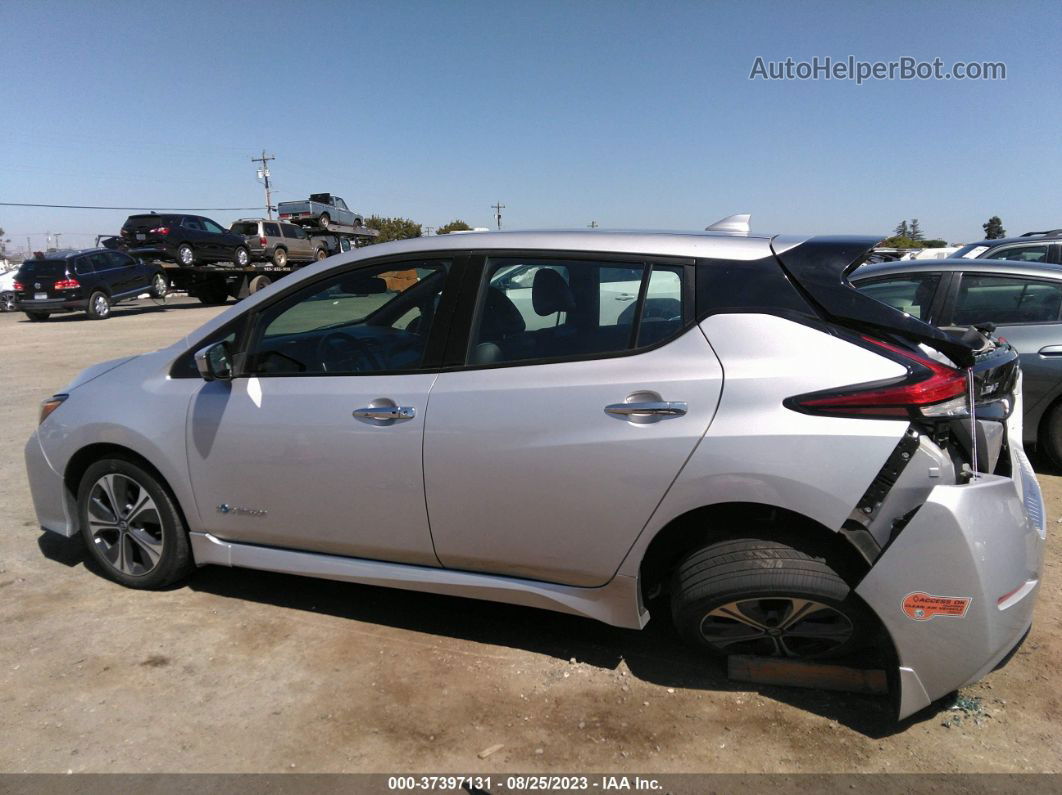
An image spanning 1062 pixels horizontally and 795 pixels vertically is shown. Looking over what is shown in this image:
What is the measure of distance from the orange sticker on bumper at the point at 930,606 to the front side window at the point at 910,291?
3808 millimetres

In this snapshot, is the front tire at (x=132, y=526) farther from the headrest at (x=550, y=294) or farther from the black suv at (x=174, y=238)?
the black suv at (x=174, y=238)

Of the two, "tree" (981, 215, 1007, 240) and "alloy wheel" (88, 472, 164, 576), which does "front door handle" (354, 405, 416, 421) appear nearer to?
"alloy wheel" (88, 472, 164, 576)

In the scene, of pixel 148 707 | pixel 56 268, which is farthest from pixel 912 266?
pixel 56 268

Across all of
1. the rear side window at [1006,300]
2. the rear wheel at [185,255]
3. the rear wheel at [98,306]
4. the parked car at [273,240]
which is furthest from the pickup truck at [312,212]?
the rear side window at [1006,300]

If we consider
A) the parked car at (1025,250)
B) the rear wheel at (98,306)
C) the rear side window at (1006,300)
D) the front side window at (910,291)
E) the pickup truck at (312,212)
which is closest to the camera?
the rear side window at (1006,300)

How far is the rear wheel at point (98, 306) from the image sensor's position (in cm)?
2039

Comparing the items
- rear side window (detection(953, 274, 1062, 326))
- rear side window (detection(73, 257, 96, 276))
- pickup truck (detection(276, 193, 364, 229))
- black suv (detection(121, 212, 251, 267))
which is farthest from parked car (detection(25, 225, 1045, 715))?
pickup truck (detection(276, 193, 364, 229))

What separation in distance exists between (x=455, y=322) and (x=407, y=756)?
163 cm

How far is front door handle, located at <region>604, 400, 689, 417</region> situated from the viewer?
8.63ft

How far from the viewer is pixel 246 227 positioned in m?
27.4

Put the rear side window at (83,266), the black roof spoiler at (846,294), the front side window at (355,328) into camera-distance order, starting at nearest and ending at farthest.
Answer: the black roof spoiler at (846,294)
the front side window at (355,328)
the rear side window at (83,266)

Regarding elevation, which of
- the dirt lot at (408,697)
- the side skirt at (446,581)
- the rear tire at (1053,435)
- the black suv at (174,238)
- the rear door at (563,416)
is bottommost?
the dirt lot at (408,697)

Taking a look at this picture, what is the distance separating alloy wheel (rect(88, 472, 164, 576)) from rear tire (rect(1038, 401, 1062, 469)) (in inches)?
228

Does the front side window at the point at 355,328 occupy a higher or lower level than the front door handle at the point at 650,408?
higher
